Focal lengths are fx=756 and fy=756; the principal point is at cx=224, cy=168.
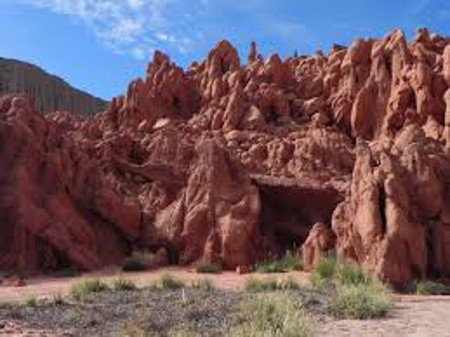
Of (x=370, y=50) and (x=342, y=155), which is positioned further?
(x=370, y=50)

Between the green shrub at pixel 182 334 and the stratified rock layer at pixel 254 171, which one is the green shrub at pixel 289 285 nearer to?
the stratified rock layer at pixel 254 171

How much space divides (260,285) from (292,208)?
10.2 meters

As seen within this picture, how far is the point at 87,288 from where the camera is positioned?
697 inches

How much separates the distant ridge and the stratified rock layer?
3965 centimetres

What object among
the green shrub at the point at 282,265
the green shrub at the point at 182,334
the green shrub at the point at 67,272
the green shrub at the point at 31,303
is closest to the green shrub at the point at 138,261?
the green shrub at the point at 67,272

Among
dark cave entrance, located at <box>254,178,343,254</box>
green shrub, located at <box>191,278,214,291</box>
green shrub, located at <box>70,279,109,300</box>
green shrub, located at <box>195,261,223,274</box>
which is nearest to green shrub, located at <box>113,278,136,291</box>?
green shrub, located at <box>70,279,109,300</box>

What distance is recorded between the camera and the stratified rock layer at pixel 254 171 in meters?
19.9

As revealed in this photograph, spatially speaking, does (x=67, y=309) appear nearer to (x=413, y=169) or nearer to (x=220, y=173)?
(x=413, y=169)

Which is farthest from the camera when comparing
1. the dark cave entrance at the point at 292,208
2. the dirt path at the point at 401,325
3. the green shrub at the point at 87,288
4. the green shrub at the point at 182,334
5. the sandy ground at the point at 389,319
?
the dark cave entrance at the point at 292,208

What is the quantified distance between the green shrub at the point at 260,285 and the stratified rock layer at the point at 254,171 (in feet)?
8.19

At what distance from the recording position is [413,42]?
38250 mm

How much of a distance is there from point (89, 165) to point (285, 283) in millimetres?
12116

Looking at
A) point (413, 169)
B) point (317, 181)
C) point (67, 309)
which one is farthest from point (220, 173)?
A: point (67, 309)

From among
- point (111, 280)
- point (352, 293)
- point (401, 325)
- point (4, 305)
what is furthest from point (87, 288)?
point (401, 325)
